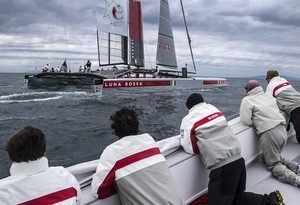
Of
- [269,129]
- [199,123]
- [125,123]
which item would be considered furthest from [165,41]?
[125,123]

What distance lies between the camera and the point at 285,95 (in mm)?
3465

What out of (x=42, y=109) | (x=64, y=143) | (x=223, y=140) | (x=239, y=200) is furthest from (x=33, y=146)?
(x=42, y=109)

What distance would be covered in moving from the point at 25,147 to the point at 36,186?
0.17m

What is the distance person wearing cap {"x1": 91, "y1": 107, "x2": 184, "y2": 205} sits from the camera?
59.8 inches

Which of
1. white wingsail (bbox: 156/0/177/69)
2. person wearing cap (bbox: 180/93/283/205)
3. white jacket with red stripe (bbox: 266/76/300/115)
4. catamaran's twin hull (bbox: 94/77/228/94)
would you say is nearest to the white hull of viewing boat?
person wearing cap (bbox: 180/93/283/205)

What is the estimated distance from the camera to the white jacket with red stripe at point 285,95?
134 inches

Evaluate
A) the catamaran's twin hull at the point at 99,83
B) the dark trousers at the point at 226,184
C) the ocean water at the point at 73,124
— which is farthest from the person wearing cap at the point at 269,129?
the catamaran's twin hull at the point at 99,83

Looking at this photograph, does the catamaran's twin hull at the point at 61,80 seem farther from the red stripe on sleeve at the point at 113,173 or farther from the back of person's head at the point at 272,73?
the red stripe on sleeve at the point at 113,173

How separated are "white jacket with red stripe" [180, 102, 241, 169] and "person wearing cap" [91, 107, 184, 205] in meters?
0.51

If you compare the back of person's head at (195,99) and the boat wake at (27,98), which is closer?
the back of person's head at (195,99)

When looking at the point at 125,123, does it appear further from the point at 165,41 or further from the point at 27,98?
the point at 165,41

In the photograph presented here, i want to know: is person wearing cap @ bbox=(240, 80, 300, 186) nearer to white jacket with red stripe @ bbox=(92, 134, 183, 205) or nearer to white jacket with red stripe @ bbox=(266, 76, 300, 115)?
white jacket with red stripe @ bbox=(266, 76, 300, 115)

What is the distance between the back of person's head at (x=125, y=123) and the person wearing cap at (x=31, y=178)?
47 centimetres

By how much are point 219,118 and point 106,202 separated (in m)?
1.04
